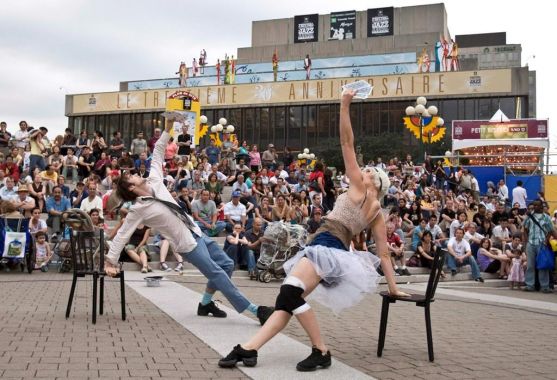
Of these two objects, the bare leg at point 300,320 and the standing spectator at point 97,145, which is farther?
the standing spectator at point 97,145

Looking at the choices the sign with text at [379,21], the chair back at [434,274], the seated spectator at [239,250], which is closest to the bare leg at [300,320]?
the chair back at [434,274]

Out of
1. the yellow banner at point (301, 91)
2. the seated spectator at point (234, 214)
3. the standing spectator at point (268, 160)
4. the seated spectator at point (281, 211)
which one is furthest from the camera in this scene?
the yellow banner at point (301, 91)

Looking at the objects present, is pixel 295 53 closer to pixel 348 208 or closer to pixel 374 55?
pixel 374 55

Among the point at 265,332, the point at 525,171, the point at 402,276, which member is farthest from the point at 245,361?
the point at 525,171

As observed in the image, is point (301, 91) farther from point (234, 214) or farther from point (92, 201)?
point (92, 201)

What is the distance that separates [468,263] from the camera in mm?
14492

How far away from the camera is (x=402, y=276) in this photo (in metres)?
13.5

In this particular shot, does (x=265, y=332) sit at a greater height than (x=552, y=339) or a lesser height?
greater

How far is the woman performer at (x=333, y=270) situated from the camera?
4582 mm

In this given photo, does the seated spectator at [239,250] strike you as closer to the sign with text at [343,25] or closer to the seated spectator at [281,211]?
the seated spectator at [281,211]

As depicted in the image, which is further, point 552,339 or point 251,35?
point 251,35

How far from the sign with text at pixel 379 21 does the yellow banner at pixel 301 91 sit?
102 feet

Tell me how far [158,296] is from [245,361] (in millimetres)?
4692

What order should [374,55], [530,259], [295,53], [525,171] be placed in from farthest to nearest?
[295,53] → [374,55] → [525,171] → [530,259]
